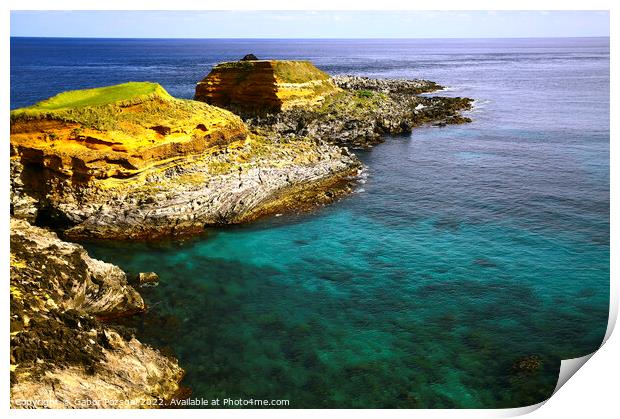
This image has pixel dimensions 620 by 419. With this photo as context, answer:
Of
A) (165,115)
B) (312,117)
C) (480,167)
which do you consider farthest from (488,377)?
(312,117)

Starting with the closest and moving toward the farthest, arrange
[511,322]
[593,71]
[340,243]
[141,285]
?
[511,322]
[141,285]
[340,243]
[593,71]

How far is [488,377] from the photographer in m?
18.9

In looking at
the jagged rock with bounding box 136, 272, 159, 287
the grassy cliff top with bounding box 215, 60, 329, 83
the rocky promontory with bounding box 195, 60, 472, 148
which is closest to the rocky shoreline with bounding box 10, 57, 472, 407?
the grassy cliff top with bounding box 215, 60, 329, 83

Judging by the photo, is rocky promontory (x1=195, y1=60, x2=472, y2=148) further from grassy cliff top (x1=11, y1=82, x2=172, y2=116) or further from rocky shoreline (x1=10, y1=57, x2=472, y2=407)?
grassy cliff top (x1=11, y1=82, x2=172, y2=116)

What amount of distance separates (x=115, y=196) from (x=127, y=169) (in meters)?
1.86

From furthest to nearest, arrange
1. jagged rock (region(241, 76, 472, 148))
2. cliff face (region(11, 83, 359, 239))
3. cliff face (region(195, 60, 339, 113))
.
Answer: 1. cliff face (region(195, 60, 339, 113))
2. jagged rock (region(241, 76, 472, 148))
3. cliff face (region(11, 83, 359, 239))

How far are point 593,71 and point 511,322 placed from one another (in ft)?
229

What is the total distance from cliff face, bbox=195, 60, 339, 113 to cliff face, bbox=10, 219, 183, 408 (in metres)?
37.0

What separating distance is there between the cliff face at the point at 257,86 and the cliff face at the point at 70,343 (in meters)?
37.0

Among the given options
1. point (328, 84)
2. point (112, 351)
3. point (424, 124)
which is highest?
point (328, 84)

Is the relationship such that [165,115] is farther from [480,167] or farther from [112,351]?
[480,167]

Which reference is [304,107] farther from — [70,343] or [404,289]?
[70,343]

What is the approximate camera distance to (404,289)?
25.1 meters

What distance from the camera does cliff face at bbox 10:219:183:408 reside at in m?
15.5
